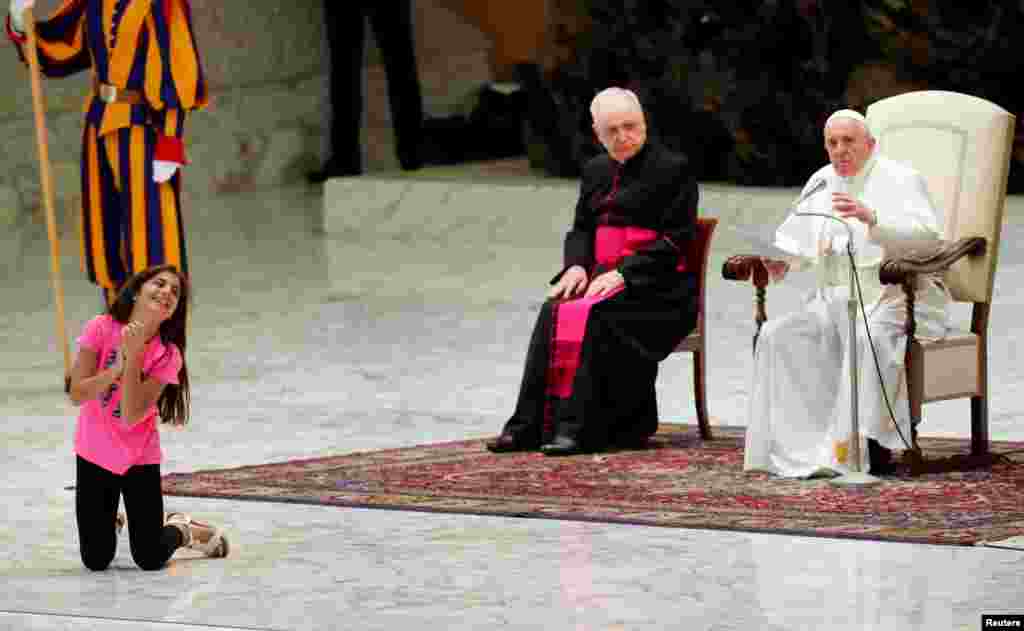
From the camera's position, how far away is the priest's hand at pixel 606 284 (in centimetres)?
830

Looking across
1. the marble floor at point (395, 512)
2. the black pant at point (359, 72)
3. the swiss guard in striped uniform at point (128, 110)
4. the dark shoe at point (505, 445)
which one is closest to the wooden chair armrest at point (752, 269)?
the dark shoe at point (505, 445)

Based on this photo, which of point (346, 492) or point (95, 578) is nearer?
point (95, 578)

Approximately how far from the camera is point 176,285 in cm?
629

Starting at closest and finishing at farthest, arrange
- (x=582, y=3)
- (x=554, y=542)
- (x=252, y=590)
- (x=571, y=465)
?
(x=252, y=590) → (x=554, y=542) → (x=571, y=465) → (x=582, y=3)

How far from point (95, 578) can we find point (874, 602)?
184 cm

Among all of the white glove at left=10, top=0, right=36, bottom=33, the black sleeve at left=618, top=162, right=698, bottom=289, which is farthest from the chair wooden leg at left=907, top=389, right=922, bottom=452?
the white glove at left=10, top=0, right=36, bottom=33

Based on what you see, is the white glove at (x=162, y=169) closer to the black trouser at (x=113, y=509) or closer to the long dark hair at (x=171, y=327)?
the long dark hair at (x=171, y=327)

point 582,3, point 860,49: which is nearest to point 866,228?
point 860,49

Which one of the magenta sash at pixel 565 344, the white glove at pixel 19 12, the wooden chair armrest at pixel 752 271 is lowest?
the magenta sash at pixel 565 344

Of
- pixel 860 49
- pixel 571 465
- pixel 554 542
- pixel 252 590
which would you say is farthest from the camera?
pixel 860 49

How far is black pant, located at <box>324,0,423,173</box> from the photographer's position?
1606 centimetres

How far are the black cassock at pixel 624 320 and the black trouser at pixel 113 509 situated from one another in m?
2.00

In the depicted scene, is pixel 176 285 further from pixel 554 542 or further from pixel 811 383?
pixel 811 383

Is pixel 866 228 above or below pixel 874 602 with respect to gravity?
above
